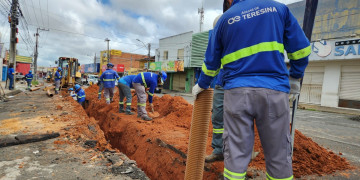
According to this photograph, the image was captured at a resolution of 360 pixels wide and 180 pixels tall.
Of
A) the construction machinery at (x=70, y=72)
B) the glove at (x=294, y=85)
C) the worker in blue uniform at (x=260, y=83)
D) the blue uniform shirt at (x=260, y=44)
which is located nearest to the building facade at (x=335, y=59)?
the glove at (x=294, y=85)

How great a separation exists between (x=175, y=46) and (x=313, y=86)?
52.5 feet

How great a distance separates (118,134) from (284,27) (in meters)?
4.73

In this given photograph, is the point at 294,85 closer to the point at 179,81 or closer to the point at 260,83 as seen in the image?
the point at 260,83

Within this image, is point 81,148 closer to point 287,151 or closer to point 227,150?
point 227,150

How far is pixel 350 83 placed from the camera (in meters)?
12.5

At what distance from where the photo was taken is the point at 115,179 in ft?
7.68

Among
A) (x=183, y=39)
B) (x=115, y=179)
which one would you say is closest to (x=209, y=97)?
(x=115, y=179)

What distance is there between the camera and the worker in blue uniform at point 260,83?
1540 mm

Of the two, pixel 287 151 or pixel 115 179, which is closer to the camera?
pixel 287 151

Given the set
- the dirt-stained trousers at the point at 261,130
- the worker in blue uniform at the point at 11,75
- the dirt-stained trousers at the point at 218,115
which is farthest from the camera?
the worker in blue uniform at the point at 11,75

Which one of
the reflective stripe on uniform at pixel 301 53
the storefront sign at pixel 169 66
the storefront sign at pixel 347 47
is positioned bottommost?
the reflective stripe on uniform at pixel 301 53

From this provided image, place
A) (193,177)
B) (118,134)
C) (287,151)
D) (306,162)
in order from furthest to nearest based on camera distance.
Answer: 1. (118,134)
2. (306,162)
3. (193,177)
4. (287,151)

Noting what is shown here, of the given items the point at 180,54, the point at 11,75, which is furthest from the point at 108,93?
the point at 180,54

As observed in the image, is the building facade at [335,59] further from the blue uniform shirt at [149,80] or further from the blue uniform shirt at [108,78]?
the blue uniform shirt at [108,78]
